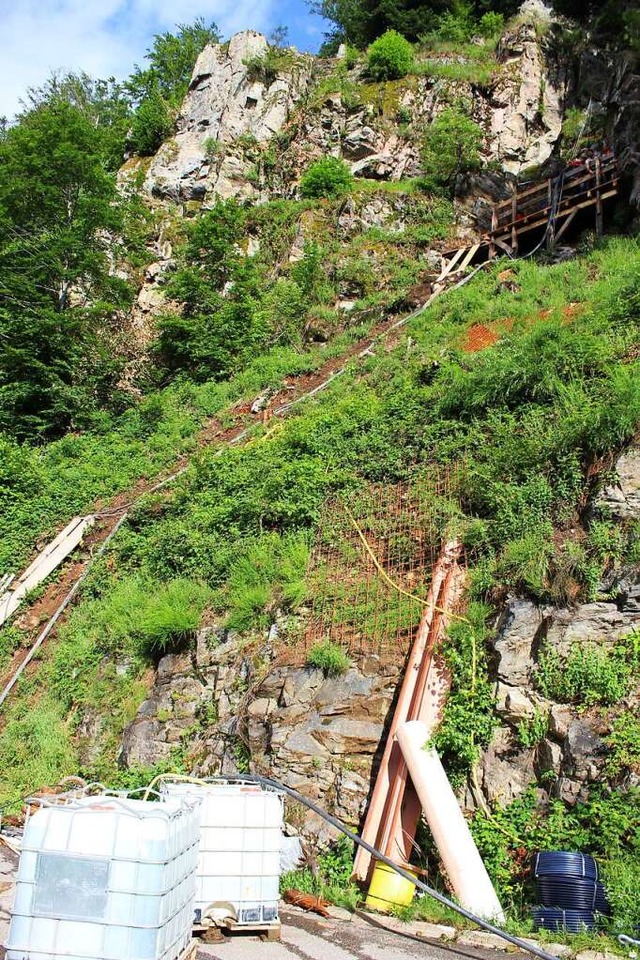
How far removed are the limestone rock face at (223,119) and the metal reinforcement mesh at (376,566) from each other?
60.9ft

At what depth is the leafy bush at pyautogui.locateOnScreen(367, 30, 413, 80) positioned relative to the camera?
1019 inches

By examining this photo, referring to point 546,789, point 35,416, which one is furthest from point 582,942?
point 35,416

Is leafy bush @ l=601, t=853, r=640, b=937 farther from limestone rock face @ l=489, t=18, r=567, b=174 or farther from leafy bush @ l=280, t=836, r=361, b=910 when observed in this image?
limestone rock face @ l=489, t=18, r=567, b=174

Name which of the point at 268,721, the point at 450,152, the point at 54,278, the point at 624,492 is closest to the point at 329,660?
the point at 268,721

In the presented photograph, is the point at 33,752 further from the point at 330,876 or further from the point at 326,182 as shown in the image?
the point at 326,182

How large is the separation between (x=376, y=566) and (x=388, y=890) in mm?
3328

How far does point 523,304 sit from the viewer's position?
13.2 m

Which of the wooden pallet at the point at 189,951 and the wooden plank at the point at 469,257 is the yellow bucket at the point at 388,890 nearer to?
the wooden pallet at the point at 189,951

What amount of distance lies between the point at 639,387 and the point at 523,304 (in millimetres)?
6620

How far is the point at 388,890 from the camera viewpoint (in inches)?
191

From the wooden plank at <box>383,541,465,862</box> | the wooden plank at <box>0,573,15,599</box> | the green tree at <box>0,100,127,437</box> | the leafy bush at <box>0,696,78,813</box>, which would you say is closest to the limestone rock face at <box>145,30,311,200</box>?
the green tree at <box>0,100,127,437</box>

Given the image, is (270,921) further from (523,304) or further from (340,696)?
(523,304)

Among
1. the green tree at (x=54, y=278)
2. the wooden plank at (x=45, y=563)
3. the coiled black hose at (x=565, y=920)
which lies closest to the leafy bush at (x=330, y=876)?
the coiled black hose at (x=565, y=920)

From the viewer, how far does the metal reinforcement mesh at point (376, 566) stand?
683cm
